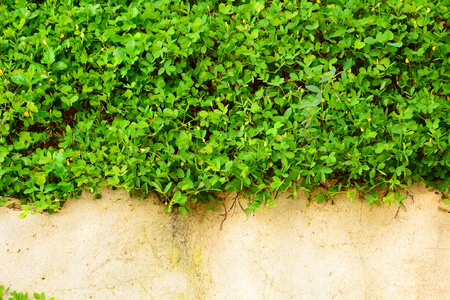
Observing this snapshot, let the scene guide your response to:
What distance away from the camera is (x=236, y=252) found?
237cm

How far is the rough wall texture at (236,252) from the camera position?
230 centimetres

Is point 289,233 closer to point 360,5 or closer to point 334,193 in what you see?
point 334,193

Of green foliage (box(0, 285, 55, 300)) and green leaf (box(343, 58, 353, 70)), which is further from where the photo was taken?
green leaf (box(343, 58, 353, 70))

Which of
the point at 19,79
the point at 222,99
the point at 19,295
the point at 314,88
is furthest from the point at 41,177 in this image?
the point at 314,88

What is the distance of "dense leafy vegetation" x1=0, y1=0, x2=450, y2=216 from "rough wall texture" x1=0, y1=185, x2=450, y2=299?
0.15m

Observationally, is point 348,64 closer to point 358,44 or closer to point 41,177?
point 358,44

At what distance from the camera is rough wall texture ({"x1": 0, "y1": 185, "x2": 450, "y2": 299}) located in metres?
2.30

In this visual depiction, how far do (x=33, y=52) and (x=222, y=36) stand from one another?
3.90 feet

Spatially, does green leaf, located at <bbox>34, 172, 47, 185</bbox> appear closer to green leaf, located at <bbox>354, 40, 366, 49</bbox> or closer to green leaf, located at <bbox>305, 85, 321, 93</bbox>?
green leaf, located at <bbox>305, 85, 321, 93</bbox>

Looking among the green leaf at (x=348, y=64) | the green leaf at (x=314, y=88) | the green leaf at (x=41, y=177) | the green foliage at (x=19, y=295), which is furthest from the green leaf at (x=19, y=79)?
the green leaf at (x=348, y=64)

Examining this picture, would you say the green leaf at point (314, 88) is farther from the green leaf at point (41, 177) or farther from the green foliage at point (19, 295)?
the green foliage at point (19, 295)

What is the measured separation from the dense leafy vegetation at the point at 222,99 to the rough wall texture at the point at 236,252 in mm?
147

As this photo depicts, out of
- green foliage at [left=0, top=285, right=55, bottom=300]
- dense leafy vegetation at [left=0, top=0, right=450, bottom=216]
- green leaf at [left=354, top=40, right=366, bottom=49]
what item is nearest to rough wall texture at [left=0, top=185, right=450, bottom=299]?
green foliage at [left=0, top=285, right=55, bottom=300]

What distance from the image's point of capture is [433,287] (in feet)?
7.50
